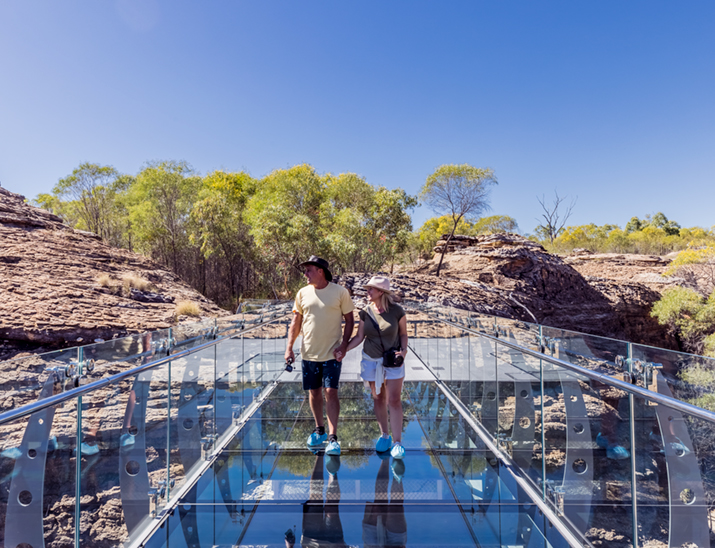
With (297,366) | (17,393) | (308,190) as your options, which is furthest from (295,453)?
(308,190)

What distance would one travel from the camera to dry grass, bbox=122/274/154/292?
44.0 feet

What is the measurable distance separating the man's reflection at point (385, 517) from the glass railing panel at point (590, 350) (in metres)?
1.30

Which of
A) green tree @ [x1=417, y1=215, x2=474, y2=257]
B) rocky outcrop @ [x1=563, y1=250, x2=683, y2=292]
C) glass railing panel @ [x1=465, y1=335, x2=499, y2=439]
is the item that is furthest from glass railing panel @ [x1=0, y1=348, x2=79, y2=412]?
green tree @ [x1=417, y1=215, x2=474, y2=257]

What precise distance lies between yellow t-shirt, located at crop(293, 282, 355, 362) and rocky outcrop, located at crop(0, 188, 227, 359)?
837cm

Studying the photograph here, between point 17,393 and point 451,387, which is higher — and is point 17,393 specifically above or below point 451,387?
above

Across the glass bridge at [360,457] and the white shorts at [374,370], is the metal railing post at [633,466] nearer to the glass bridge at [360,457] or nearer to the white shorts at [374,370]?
the glass bridge at [360,457]

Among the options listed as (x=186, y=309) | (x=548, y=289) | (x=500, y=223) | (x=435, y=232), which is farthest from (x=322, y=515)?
(x=500, y=223)

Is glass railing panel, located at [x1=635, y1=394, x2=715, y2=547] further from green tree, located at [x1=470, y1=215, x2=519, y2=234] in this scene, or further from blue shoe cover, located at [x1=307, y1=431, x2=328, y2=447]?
green tree, located at [x1=470, y1=215, x2=519, y2=234]

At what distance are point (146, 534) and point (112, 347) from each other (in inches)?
38.3

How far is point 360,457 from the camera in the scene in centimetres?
323

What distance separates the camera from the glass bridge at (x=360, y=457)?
5.73 feet

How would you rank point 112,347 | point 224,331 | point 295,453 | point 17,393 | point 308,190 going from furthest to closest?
point 308,190, point 224,331, point 295,453, point 112,347, point 17,393

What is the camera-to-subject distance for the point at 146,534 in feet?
7.23

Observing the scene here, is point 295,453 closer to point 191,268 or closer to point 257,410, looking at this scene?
point 257,410
